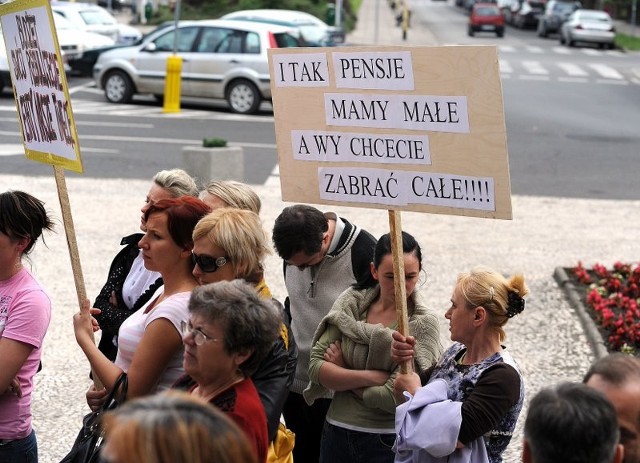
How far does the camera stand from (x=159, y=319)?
12.6 feet

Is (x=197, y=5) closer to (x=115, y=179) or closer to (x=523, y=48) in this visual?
(x=523, y=48)

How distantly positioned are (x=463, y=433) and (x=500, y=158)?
0.99 meters

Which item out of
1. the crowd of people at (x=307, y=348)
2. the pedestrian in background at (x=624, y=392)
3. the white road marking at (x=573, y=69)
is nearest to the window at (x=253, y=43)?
the white road marking at (x=573, y=69)

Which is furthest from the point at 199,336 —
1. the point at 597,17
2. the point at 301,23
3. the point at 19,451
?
the point at 597,17

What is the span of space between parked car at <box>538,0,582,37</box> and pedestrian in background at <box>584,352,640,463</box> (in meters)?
50.3

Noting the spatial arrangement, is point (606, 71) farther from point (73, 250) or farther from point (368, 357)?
point (73, 250)

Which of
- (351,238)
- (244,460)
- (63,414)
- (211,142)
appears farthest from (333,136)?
(211,142)

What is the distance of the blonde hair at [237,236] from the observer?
405cm

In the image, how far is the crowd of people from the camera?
3340 mm

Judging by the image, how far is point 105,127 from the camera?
19906mm

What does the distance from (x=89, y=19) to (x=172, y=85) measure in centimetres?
1262

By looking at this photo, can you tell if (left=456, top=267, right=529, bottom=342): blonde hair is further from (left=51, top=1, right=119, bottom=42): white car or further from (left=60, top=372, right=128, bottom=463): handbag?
(left=51, top=1, right=119, bottom=42): white car

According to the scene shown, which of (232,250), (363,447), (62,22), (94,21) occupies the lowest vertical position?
(94,21)

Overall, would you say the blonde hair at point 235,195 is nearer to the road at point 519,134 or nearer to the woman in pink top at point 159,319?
the woman in pink top at point 159,319
